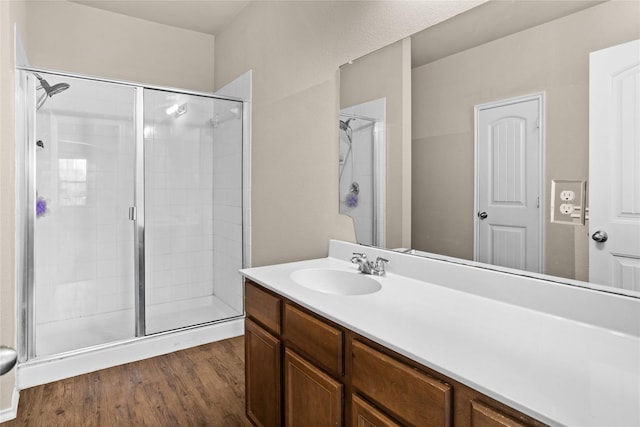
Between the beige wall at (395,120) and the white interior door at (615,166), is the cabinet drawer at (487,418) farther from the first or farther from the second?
the beige wall at (395,120)

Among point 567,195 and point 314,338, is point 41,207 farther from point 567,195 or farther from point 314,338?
point 567,195

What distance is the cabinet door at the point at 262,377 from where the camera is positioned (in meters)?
1.55

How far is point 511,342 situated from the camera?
0.99m

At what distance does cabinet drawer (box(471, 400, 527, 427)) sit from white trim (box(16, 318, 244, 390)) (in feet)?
8.12

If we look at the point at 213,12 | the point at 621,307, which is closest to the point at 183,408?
the point at 621,307

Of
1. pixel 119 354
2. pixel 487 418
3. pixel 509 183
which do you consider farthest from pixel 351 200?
pixel 119 354

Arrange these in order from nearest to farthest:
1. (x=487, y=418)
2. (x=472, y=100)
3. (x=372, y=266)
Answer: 1. (x=487, y=418)
2. (x=472, y=100)
3. (x=372, y=266)

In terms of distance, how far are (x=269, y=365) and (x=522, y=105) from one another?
54.9 inches

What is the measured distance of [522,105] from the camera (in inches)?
50.3

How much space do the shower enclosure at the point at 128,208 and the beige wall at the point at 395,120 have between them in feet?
5.02

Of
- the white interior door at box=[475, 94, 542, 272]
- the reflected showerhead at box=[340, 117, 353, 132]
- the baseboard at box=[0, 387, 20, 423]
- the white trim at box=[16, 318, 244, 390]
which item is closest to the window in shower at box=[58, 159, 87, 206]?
the white trim at box=[16, 318, 244, 390]

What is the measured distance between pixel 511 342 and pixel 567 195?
0.51 meters

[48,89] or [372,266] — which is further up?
[48,89]

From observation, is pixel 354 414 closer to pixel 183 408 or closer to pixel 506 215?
pixel 506 215
